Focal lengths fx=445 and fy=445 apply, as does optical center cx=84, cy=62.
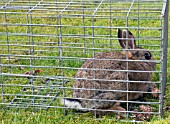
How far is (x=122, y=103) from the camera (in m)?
A: 4.55

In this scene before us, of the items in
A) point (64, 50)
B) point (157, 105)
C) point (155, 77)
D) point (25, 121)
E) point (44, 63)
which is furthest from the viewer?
point (64, 50)

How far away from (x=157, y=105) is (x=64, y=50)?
220 cm

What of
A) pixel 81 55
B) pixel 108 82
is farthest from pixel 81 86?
pixel 81 55

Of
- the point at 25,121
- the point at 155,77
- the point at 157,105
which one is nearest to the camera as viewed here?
the point at 25,121

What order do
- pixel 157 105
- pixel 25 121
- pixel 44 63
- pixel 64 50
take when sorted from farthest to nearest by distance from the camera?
pixel 64 50 → pixel 44 63 → pixel 157 105 → pixel 25 121

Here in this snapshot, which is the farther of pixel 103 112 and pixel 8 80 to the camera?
pixel 8 80

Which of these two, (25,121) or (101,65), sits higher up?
(101,65)

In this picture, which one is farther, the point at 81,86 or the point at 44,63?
the point at 44,63

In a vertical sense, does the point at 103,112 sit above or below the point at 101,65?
below

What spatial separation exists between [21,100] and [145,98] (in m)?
1.33

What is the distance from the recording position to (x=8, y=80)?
536 centimetres

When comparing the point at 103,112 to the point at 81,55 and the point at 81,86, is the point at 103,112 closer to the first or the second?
the point at 81,86

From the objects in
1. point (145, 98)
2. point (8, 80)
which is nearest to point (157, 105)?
point (145, 98)

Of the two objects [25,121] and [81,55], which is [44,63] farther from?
[25,121]
